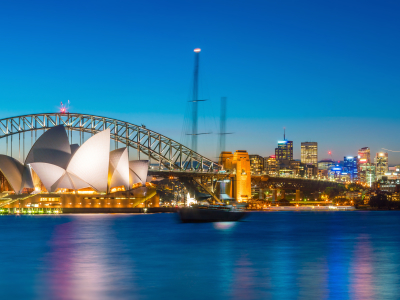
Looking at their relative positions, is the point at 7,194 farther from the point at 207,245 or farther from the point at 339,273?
the point at 339,273

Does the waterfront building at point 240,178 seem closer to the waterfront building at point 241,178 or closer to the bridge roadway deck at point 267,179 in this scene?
the waterfront building at point 241,178

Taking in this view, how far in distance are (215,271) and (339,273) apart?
492 cm

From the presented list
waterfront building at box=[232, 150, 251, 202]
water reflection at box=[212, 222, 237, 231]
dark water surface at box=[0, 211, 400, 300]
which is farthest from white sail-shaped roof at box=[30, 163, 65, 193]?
dark water surface at box=[0, 211, 400, 300]

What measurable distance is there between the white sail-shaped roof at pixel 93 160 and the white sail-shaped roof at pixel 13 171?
11.8 m

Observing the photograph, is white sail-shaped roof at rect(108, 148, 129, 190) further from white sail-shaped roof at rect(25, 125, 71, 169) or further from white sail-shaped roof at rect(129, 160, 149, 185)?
white sail-shaped roof at rect(25, 125, 71, 169)

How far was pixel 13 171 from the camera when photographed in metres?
89.8

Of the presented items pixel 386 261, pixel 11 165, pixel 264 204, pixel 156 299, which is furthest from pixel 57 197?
pixel 156 299

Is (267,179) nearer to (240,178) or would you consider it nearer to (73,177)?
(240,178)

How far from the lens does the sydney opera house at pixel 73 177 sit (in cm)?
8156

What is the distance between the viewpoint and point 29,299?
16766 millimetres

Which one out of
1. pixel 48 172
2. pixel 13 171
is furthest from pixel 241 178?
pixel 13 171

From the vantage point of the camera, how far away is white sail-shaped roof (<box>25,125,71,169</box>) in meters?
81.8

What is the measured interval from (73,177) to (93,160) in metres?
5.97

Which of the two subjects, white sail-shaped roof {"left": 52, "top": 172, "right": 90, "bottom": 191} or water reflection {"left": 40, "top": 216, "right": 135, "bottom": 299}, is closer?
water reflection {"left": 40, "top": 216, "right": 135, "bottom": 299}
